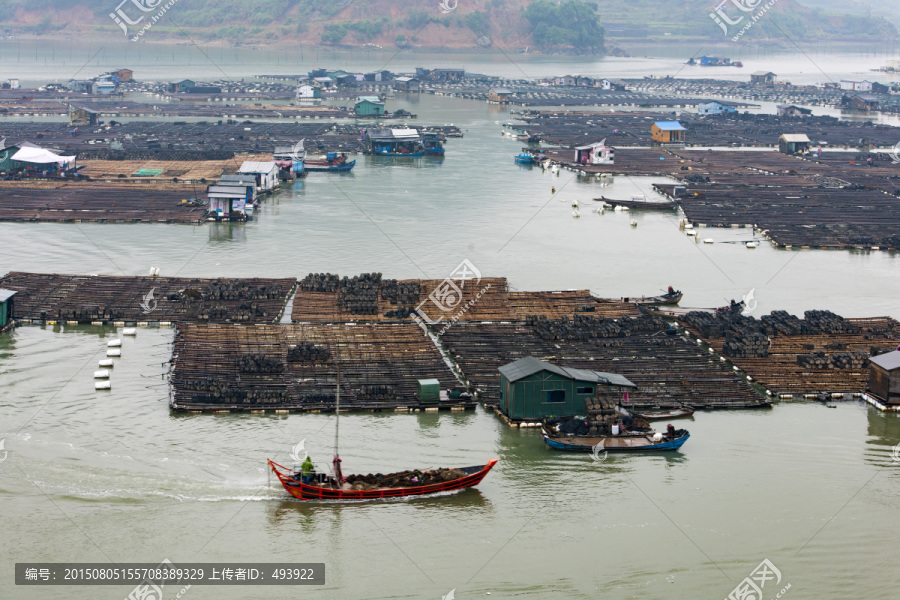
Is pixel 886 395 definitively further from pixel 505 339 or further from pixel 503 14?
pixel 503 14

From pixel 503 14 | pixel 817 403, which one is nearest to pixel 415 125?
pixel 817 403

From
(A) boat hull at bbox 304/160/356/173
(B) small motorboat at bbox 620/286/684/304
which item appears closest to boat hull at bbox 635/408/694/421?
(B) small motorboat at bbox 620/286/684/304

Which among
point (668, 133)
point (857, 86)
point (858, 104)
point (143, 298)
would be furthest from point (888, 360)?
point (857, 86)

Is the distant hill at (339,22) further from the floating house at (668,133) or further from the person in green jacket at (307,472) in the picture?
the person in green jacket at (307,472)

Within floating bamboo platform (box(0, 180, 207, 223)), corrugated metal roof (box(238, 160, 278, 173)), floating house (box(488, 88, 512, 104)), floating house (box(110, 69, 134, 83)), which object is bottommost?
floating bamboo platform (box(0, 180, 207, 223))

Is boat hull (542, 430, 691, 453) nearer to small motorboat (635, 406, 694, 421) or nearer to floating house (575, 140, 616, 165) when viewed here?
small motorboat (635, 406, 694, 421)
